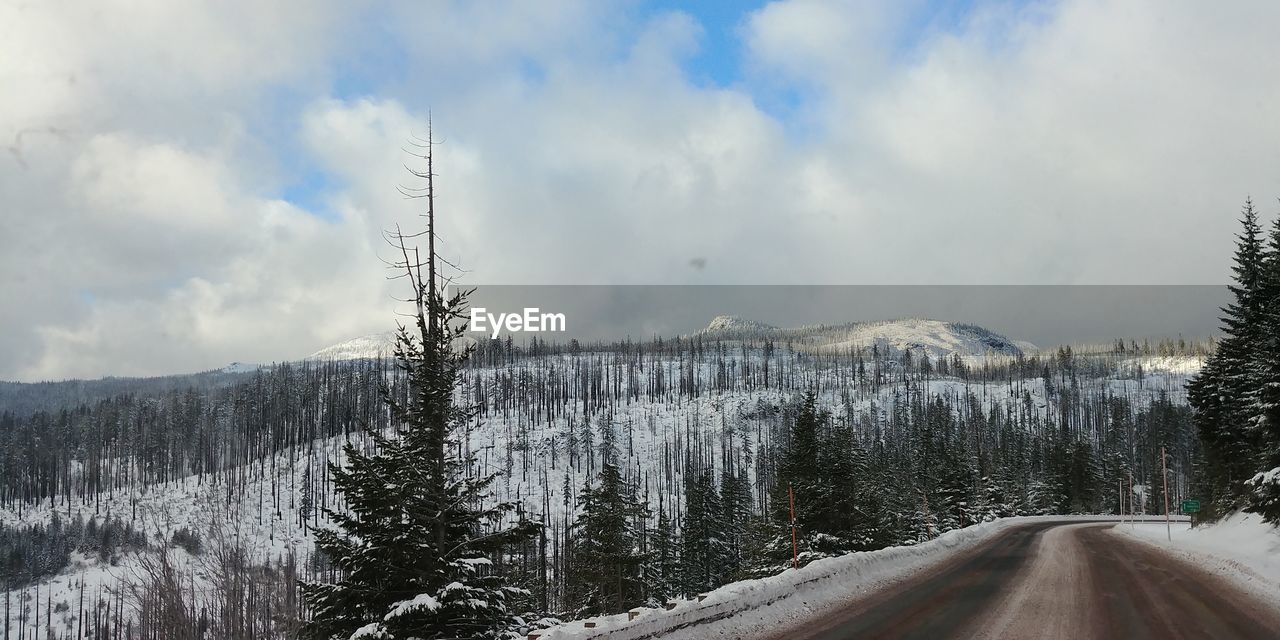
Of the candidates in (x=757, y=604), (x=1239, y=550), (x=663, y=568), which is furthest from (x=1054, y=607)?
(x=663, y=568)

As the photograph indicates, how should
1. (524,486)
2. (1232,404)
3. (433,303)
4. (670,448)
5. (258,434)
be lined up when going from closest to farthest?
(433,303) → (1232,404) → (524,486) → (258,434) → (670,448)

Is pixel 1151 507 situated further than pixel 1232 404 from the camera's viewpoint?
Yes

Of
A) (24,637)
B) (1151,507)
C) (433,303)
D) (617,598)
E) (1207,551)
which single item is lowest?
(24,637)

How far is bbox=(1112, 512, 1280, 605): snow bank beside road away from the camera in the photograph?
18.1m

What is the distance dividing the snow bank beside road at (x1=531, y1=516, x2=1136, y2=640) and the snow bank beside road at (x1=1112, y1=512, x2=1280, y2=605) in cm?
835

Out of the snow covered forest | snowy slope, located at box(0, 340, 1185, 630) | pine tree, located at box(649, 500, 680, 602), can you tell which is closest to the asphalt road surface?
the snow covered forest

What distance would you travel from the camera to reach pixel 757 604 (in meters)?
13.4

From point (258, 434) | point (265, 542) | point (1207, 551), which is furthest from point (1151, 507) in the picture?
point (258, 434)

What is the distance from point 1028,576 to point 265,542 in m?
118

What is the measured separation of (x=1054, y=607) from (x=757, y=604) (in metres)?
6.49

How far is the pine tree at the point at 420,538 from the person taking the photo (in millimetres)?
13469

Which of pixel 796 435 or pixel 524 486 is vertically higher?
pixel 796 435

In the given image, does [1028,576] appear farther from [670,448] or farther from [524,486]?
[670,448]

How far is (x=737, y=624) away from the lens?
490 inches
